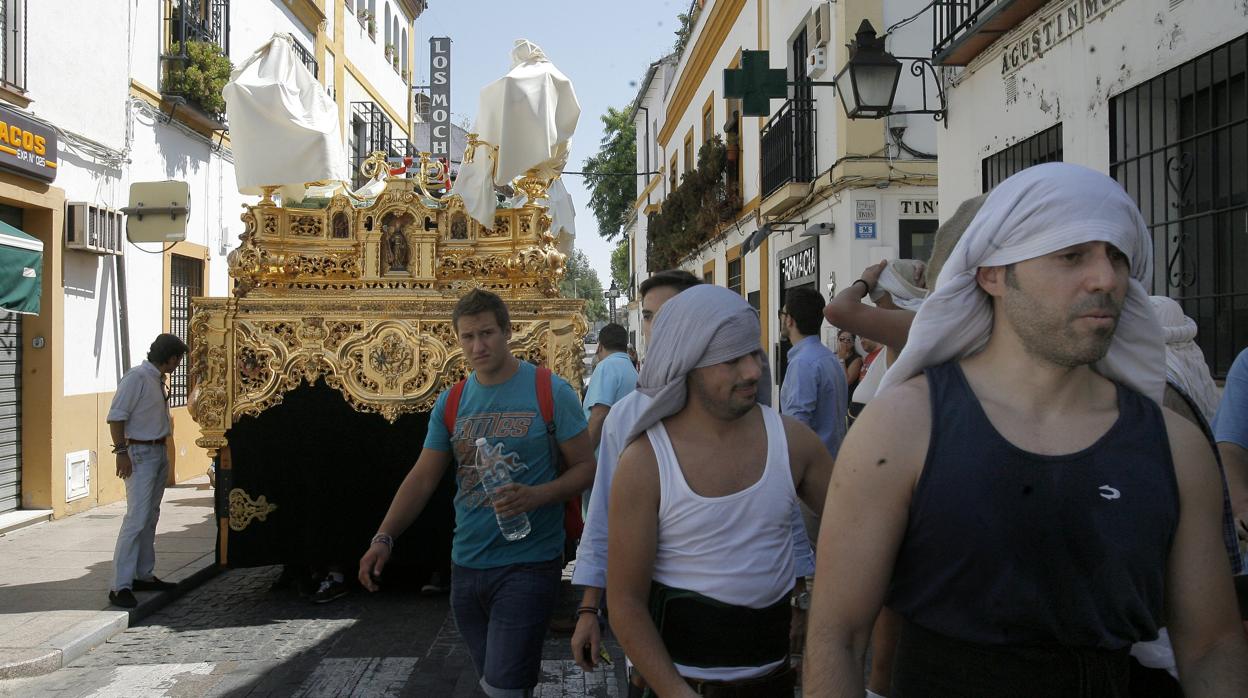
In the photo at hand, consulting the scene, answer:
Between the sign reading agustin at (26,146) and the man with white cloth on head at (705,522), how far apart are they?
27.9 feet

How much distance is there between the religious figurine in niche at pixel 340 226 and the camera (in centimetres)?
716

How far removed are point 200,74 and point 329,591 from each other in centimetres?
832

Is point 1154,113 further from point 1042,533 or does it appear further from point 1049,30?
point 1042,533

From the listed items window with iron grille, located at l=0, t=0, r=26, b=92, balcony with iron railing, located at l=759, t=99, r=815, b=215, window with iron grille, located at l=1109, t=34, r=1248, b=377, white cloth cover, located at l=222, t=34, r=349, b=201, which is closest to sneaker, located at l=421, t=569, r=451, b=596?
white cloth cover, located at l=222, t=34, r=349, b=201

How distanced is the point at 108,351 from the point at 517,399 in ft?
29.6

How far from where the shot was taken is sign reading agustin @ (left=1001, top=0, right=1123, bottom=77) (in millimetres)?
7105

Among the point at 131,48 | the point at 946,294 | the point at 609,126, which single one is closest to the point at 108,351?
the point at 131,48

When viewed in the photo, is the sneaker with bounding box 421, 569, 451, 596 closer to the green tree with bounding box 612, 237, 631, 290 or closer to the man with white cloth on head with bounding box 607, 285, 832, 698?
the man with white cloth on head with bounding box 607, 285, 832, 698

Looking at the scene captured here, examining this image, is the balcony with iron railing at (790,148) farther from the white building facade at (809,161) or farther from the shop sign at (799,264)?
the shop sign at (799,264)

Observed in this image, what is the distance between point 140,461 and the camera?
709 cm

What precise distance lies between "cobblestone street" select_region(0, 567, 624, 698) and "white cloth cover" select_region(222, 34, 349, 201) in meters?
2.86

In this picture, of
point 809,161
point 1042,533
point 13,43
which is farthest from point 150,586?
point 809,161

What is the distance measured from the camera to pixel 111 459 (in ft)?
37.6

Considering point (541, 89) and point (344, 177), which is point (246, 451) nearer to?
point (344, 177)
